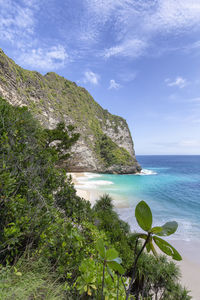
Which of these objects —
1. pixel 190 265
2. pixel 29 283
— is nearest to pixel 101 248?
pixel 29 283

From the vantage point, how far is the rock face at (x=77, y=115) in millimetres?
29047

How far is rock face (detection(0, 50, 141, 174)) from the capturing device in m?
29.0

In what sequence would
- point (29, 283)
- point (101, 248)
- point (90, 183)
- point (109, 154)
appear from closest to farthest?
point (101, 248), point (29, 283), point (90, 183), point (109, 154)

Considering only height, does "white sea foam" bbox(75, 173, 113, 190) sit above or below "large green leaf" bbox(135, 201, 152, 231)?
below

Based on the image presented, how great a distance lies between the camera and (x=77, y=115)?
4503 cm

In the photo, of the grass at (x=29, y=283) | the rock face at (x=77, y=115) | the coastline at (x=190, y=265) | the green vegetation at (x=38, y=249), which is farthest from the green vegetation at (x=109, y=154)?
the grass at (x=29, y=283)

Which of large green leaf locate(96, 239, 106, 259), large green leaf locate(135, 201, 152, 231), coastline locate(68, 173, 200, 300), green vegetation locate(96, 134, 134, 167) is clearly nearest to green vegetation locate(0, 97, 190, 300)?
large green leaf locate(96, 239, 106, 259)

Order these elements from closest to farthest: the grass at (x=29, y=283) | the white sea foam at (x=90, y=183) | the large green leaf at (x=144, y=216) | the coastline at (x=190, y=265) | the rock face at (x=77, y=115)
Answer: the large green leaf at (x=144, y=216) → the grass at (x=29, y=283) → the coastline at (x=190, y=265) → the white sea foam at (x=90, y=183) → the rock face at (x=77, y=115)

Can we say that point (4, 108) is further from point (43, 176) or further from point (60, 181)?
point (60, 181)

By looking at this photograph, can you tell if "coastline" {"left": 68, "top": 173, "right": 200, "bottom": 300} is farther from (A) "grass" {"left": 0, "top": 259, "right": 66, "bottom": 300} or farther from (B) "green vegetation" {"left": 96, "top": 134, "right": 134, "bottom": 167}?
(B) "green vegetation" {"left": 96, "top": 134, "right": 134, "bottom": 167}

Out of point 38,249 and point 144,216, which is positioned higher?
point 144,216

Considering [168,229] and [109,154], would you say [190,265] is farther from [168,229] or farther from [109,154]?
[109,154]

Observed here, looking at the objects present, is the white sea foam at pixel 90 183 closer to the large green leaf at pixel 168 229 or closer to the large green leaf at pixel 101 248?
the large green leaf at pixel 101 248

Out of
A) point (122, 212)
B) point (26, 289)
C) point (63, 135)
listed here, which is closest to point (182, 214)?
point (122, 212)
